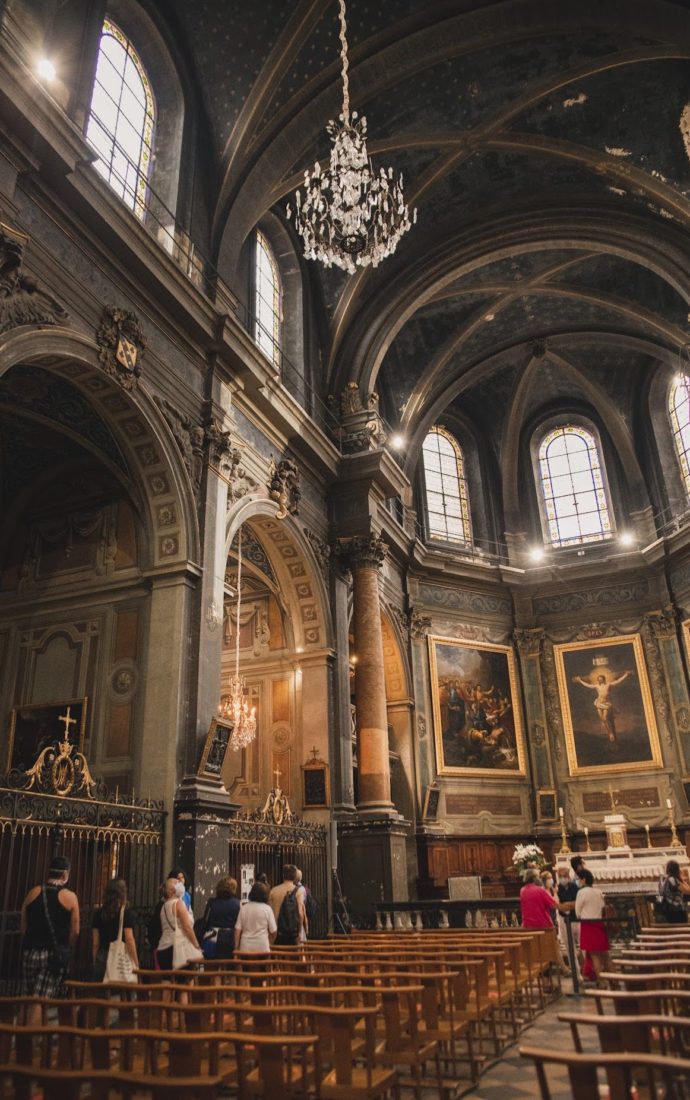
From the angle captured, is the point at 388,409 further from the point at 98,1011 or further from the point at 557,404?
the point at 98,1011

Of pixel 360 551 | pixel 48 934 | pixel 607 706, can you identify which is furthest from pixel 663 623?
pixel 48 934

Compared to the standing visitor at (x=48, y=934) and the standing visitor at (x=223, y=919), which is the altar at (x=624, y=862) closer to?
the standing visitor at (x=223, y=919)

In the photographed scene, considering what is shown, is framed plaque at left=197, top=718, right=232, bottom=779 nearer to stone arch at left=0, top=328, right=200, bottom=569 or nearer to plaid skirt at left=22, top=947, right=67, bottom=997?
stone arch at left=0, top=328, right=200, bottom=569

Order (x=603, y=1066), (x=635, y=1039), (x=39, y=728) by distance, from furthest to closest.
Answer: (x=39, y=728), (x=635, y=1039), (x=603, y=1066)

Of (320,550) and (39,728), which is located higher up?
(320,550)

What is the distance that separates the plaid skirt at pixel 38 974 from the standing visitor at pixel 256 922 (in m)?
1.72

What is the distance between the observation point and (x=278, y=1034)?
4160 millimetres

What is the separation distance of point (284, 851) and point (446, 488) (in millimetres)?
12738

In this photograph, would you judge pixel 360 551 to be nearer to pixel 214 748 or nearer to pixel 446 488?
pixel 214 748

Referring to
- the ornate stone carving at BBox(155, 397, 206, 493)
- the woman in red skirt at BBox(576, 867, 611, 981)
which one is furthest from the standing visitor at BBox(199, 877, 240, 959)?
the ornate stone carving at BBox(155, 397, 206, 493)

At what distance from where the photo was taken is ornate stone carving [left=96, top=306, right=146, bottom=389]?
977 cm

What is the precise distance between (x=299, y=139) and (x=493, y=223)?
16.6 ft

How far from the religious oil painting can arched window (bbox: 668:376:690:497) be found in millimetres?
15674

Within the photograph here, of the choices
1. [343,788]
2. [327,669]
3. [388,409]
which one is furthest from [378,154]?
[343,788]
